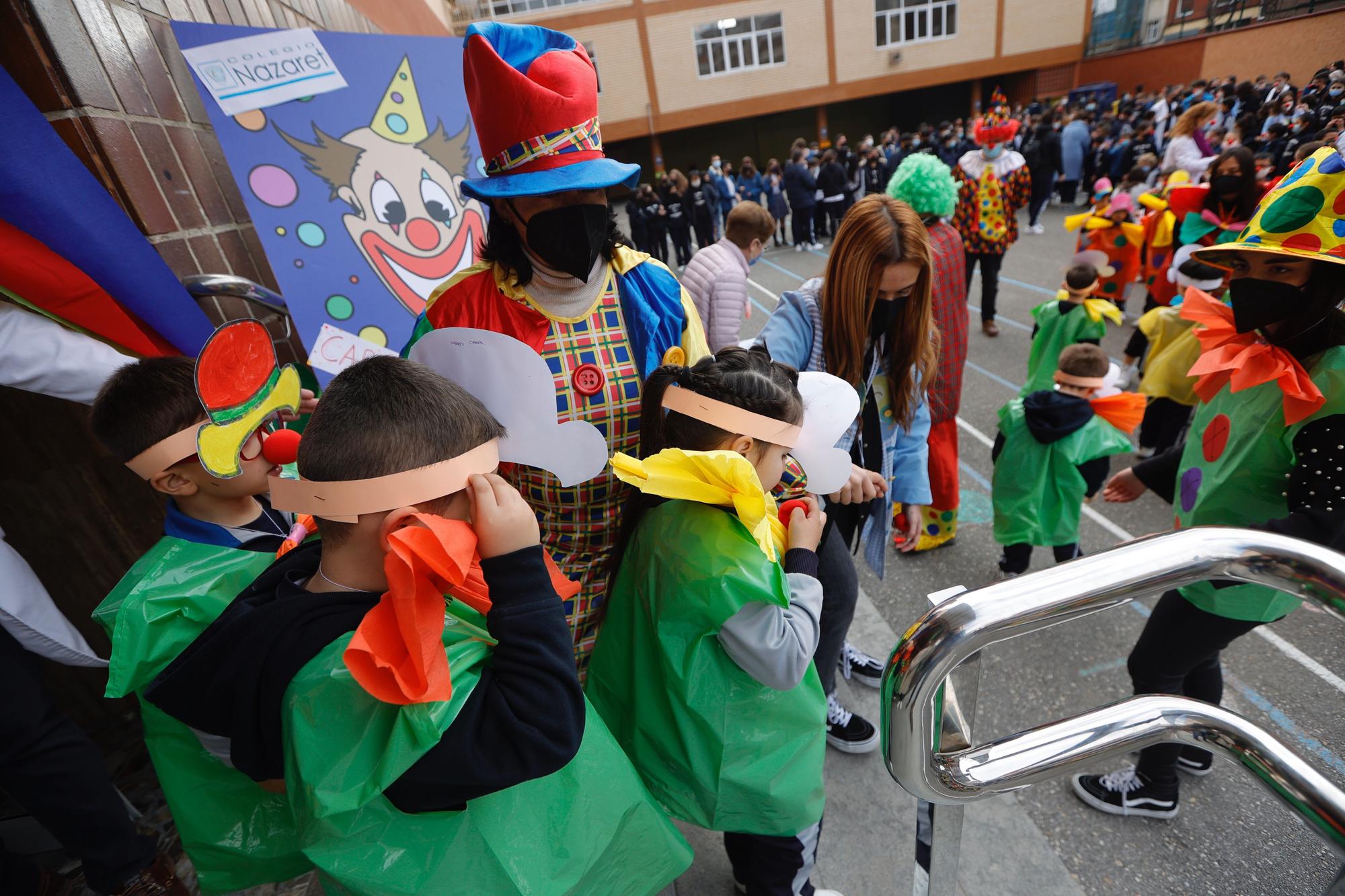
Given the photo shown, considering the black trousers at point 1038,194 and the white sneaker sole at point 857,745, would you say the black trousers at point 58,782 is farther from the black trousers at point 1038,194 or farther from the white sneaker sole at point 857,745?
the black trousers at point 1038,194

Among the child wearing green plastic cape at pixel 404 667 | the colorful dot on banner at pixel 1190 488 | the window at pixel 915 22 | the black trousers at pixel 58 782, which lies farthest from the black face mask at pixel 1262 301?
the window at pixel 915 22

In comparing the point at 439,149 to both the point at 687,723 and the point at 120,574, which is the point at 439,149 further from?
the point at 687,723

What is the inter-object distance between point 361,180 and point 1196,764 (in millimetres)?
3427

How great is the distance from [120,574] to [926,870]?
2.47 metres

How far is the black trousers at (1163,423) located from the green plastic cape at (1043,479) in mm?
1081

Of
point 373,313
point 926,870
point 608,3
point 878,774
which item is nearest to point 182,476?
point 373,313

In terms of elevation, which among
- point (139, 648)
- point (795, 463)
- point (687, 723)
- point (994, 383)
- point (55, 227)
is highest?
point (55, 227)

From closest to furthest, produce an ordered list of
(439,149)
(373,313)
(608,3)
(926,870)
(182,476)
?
(926,870)
(182,476)
(373,313)
(439,149)
(608,3)

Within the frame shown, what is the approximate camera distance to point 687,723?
4.26 feet

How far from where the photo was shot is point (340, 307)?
2127mm

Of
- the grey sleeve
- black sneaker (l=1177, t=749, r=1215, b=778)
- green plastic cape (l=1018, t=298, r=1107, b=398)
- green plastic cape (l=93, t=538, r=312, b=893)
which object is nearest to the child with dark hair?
green plastic cape (l=93, t=538, r=312, b=893)

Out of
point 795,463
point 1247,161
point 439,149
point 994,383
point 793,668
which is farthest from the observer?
point 994,383

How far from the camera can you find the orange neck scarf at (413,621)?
32.1 inches

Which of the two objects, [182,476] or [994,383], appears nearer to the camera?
[182,476]
